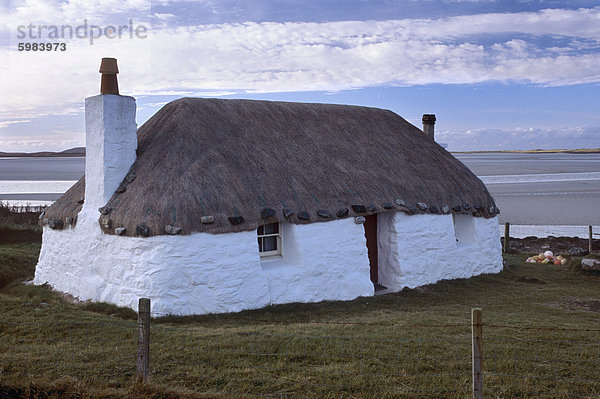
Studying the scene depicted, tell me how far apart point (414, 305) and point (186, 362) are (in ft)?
22.0

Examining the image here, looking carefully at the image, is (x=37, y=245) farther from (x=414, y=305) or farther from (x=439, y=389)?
(x=439, y=389)

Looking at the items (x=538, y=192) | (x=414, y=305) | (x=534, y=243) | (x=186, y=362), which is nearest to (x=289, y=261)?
(x=414, y=305)

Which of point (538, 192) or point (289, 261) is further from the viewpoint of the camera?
point (538, 192)

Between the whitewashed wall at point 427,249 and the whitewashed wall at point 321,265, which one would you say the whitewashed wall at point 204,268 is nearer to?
the whitewashed wall at point 321,265

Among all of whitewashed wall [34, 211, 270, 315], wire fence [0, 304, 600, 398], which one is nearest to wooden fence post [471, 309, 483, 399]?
wire fence [0, 304, 600, 398]

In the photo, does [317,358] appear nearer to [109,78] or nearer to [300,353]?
[300,353]

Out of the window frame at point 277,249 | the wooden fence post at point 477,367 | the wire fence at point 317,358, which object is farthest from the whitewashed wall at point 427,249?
the wooden fence post at point 477,367

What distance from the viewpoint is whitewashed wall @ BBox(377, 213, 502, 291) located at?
13.7 metres

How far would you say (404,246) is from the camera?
1373 centimetres

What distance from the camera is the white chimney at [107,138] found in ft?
38.6

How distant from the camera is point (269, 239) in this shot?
488 inches

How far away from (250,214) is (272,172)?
1730mm

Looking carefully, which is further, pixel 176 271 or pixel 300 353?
pixel 176 271

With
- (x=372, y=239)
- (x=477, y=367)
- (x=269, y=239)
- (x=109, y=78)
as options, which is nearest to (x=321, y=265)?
(x=269, y=239)
